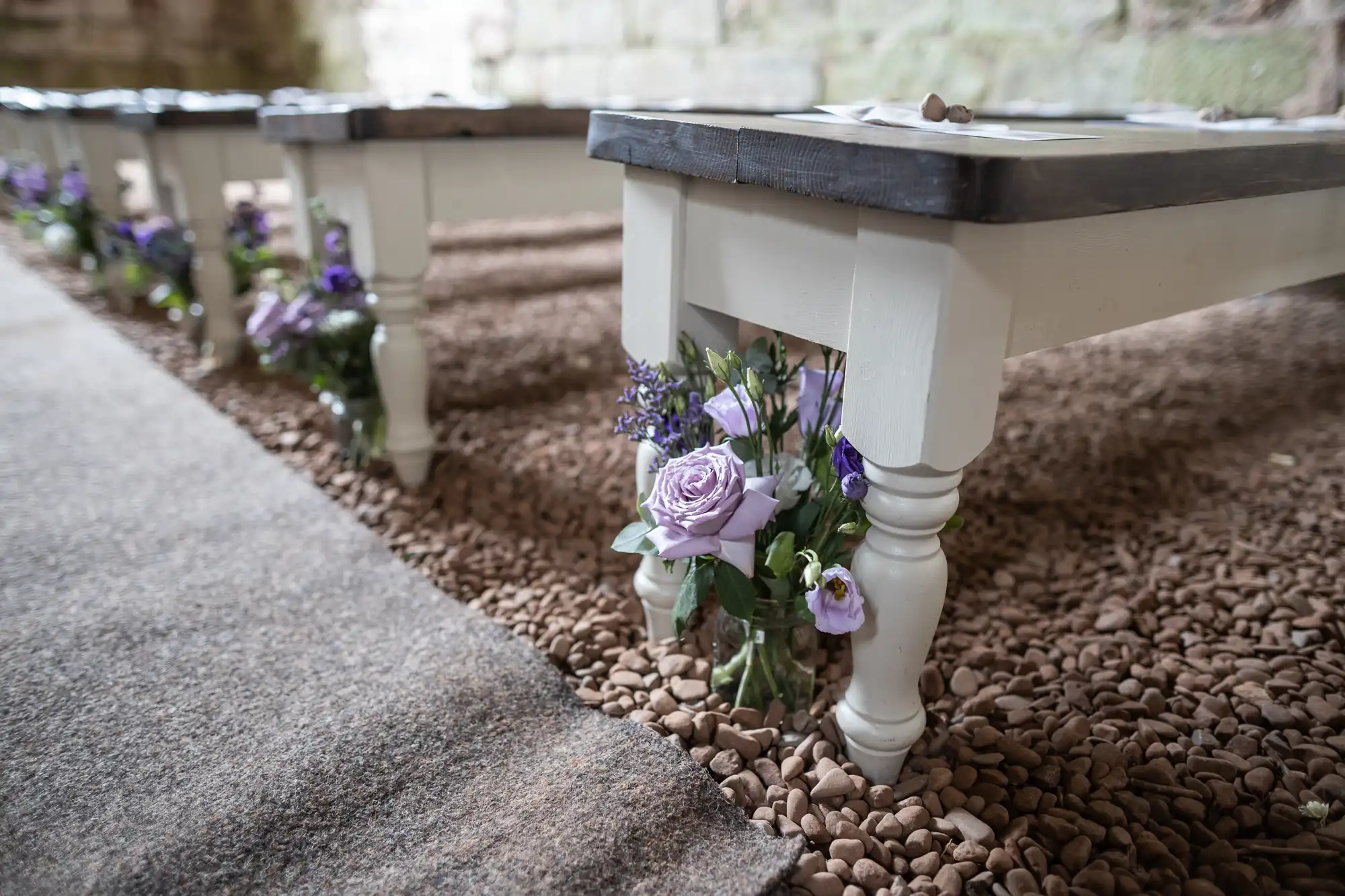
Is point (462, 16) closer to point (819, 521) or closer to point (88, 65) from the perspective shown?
point (88, 65)

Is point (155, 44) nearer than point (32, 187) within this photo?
No

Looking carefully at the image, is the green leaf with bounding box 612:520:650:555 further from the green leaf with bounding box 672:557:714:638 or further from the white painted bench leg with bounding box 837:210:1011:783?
the white painted bench leg with bounding box 837:210:1011:783

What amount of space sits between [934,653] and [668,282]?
0.63m

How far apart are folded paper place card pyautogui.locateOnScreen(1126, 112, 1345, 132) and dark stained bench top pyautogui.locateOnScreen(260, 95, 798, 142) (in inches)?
25.6

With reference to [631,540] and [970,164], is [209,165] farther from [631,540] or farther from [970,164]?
[970,164]

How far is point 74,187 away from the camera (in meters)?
3.23

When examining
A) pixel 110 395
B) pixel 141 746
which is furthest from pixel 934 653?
pixel 110 395

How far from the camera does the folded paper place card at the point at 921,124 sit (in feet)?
3.28

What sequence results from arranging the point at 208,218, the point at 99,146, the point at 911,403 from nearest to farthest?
the point at 911,403
the point at 208,218
the point at 99,146

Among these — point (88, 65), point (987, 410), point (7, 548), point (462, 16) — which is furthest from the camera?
point (88, 65)

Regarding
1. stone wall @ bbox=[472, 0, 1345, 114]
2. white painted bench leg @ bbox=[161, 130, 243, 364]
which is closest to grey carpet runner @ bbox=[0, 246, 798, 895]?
white painted bench leg @ bbox=[161, 130, 243, 364]

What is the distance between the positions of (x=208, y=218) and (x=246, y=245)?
0.82ft

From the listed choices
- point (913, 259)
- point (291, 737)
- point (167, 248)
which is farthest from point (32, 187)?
point (913, 259)

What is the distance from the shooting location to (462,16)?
5.84 meters
